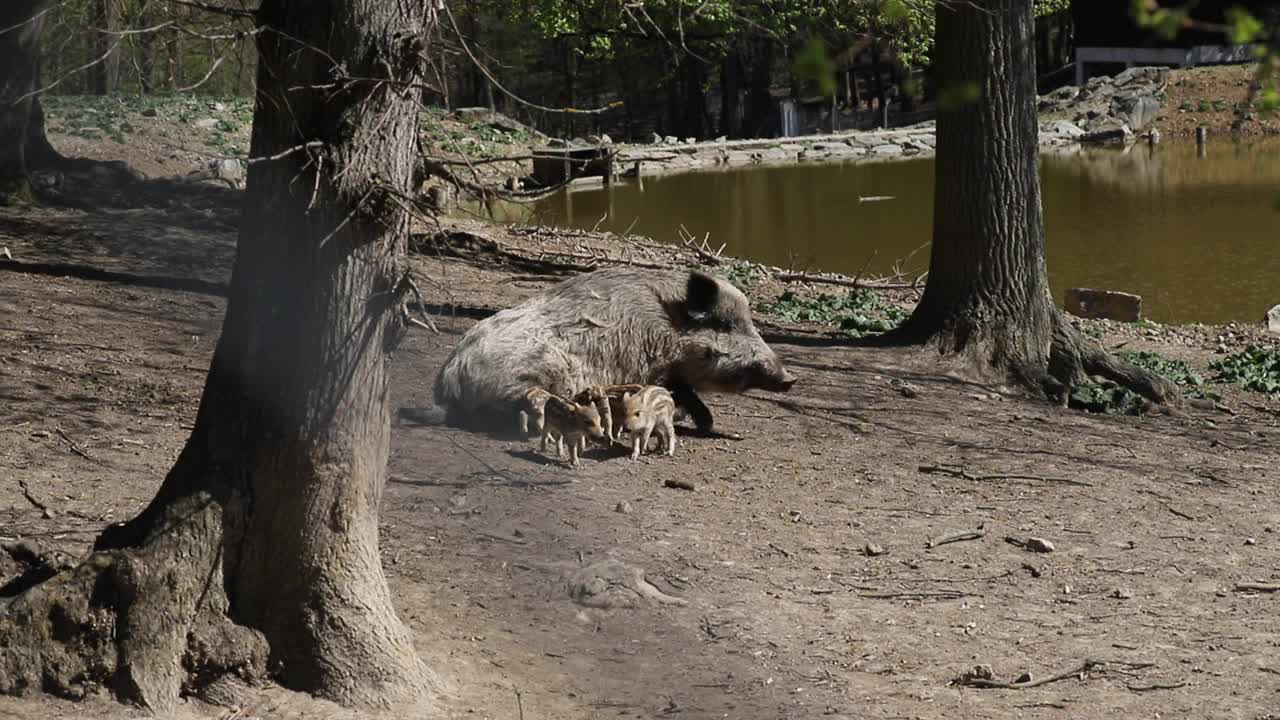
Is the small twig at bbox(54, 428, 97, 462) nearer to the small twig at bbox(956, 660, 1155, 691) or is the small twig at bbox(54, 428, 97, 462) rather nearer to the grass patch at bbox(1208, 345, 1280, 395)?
the small twig at bbox(956, 660, 1155, 691)

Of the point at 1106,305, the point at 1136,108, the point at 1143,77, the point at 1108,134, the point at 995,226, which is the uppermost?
the point at 1143,77

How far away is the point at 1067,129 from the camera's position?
48.8 meters

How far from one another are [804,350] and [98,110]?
20686mm

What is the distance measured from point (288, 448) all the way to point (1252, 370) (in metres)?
10.4

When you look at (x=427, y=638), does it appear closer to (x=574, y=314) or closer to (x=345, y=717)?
(x=345, y=717)

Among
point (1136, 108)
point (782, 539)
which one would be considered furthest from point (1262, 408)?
point (1136, 108)

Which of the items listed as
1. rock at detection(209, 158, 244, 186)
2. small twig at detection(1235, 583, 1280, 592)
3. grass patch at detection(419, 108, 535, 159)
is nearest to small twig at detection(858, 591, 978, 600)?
small twig at detection(1235, 583, 1280, 592)

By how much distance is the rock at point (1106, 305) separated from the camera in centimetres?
1647

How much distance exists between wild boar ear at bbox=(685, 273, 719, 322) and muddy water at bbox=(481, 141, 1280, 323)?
7.60 m

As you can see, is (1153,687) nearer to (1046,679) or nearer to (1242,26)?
(1046,679)

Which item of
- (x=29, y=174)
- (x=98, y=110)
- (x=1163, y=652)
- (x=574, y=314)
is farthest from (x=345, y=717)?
(x=98, y=110)

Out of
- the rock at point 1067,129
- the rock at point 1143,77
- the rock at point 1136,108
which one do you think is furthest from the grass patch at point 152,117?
the rock at point 1143,77

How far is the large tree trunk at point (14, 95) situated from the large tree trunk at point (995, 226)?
9.77 m

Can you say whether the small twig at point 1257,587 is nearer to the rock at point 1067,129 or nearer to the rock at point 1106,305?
the rock at point 1106,305
